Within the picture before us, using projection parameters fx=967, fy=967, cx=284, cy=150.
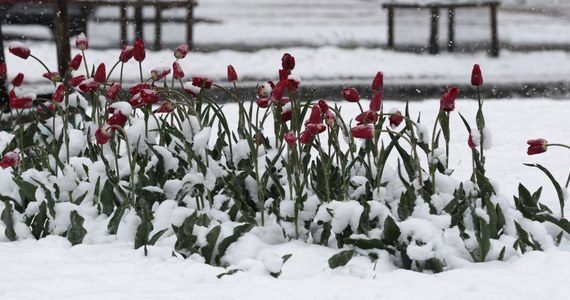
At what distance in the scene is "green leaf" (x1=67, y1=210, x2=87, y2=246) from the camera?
12.3 feet

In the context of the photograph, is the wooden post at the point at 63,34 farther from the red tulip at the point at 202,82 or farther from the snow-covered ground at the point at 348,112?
the red tulip at the point at 202,82

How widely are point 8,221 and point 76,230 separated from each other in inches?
12.4

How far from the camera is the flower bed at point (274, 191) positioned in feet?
11.6

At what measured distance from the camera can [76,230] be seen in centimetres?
376

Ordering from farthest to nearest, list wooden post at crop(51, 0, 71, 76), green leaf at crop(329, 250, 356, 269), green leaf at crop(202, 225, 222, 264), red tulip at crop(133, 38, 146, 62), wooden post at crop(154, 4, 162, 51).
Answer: wooden post at crop(154, 4, 162, 51)
wooden post at crop(51, 0, 71, 76)
red tulip at crop(133, 38, 146, 62)
green leaf at crop(202, 225, 222, 264)
green leaf at crop(329, 250, 356, 269)

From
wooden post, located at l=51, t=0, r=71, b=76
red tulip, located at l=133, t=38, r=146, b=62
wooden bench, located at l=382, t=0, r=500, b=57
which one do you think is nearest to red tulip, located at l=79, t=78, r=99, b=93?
red tulip, located at l=133, t=38, r=146, b=62

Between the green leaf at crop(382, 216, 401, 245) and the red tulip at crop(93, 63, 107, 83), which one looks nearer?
A: the green leaf at crop(382, 216, 401, 245)

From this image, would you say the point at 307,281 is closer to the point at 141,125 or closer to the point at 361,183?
the point at 361,183

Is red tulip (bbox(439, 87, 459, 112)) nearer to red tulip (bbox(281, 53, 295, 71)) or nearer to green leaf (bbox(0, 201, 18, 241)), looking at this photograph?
red tulip (bbox(281, 53, 295, 71))

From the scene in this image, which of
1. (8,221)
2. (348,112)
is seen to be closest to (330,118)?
(8,221)

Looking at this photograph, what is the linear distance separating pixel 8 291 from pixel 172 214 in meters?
0.73

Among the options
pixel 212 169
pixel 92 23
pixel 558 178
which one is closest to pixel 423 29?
pixel 92 23

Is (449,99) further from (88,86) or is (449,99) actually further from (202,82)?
(88,86)

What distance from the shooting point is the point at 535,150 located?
3.52m
